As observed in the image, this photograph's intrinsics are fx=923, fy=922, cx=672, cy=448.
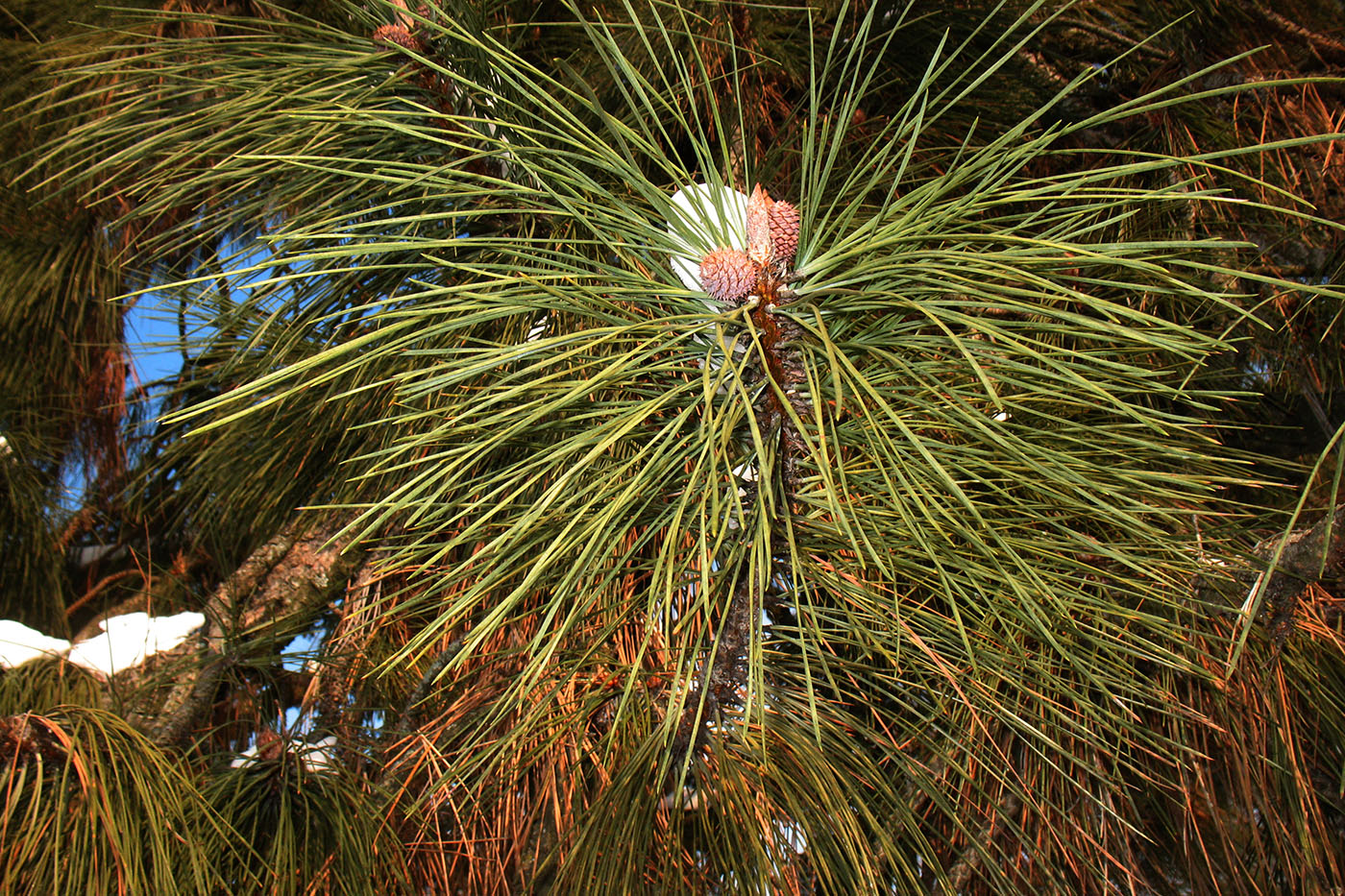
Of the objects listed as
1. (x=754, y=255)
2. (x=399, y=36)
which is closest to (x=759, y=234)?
(x=754, y=255)

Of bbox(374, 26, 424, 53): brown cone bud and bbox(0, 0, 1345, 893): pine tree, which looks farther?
bbox(374, 26, 424, 53): brown cone bud

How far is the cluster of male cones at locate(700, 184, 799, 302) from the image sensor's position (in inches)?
14.7

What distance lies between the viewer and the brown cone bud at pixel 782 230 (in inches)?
15.2

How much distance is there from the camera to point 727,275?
1.22 ft

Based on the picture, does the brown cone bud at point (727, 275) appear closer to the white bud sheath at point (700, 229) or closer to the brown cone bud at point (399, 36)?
the white bud sheath at point (700, 229)

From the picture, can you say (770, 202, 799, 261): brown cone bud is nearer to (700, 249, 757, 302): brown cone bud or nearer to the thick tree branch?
(700, 249, 757, 302): brown cone bud

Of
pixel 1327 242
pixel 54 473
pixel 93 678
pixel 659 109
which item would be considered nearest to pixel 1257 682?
pixel 1327 242

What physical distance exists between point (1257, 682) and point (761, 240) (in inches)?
16.8

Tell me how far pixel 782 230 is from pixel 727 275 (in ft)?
0.12

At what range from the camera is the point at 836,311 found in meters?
0.38

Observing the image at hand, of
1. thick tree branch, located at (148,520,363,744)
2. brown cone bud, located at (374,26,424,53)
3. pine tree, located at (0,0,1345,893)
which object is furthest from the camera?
thick tree branch, located at (148,520,363,744)

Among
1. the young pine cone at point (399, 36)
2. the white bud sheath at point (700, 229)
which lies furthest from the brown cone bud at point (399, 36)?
the white bud sheath at point (700, 229)

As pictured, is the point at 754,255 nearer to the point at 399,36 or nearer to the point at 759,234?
the point at 759,234

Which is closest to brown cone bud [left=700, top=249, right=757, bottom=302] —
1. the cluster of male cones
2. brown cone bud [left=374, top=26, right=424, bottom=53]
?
the cluster of male cones
